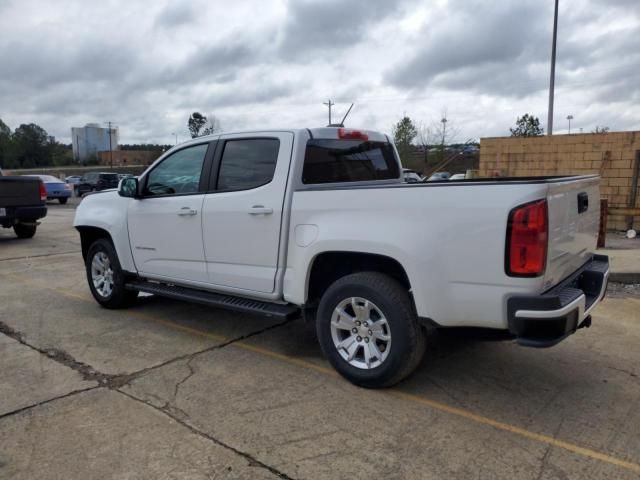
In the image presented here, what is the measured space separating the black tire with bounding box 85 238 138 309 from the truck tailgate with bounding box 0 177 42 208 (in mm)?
6603

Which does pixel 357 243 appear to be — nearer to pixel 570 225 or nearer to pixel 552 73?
pixel 570 225

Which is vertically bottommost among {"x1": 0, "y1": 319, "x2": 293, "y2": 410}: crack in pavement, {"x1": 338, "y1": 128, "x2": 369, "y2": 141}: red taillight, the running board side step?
{"x1": 0, "y1": 319, "x2": 293, "y2": 410}: crack in pavement

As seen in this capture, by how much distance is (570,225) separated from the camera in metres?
3.51

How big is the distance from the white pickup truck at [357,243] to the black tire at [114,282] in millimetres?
93

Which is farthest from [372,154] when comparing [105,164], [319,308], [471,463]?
[105,164]

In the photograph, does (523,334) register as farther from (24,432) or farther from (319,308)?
(24,432)

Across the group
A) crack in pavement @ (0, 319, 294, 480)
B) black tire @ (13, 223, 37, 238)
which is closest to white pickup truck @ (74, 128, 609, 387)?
crack in pavement @ (0, 319, 294, 480)

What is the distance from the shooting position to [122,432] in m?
3.30

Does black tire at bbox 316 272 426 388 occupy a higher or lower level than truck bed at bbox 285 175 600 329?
lower

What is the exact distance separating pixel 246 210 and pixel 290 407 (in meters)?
1.64

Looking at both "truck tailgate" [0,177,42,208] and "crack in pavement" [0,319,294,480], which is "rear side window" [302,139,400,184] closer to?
Answer: "crack in pavement" [0,319,294,480]

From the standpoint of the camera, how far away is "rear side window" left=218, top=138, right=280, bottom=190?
4.43 metres

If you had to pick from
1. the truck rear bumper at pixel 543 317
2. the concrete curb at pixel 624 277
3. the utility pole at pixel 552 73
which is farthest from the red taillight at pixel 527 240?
the utility pole at pixel 552 73

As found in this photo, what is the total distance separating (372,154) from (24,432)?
352 cm
